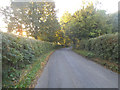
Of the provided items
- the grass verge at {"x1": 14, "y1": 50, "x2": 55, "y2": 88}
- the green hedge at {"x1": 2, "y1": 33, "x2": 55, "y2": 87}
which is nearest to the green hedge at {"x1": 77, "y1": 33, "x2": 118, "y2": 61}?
the grass verge at {"x1": 14, "y1": 50, "x2": 55, "y2": 88}

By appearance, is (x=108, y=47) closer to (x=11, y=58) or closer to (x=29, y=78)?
(x=29, y=78)

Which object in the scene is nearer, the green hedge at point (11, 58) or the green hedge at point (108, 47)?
the green hedge at point (11, 58)

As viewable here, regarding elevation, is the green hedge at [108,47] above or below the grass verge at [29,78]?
above

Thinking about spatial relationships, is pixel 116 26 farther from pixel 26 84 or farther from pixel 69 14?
pixel 26 84

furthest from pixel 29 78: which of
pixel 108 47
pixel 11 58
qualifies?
pixel 108 47

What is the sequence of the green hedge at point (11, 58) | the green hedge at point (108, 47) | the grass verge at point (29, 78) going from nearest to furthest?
the green hedge at point (11, 58) < the grass verge at point (29, 78) < the green hedge at point (108, 47)

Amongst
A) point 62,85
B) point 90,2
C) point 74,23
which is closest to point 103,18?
point 90,2

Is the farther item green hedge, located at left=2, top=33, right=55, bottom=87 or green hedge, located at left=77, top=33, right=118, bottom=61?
green hedge, located at left=77, top=33, right=118, bottom=61

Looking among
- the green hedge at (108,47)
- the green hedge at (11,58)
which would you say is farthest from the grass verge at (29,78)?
the green hedge at (108,47)

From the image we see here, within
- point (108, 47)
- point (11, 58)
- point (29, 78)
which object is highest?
point (108, 47)

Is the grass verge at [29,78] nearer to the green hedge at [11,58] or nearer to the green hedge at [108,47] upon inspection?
the green hedge at [11,58]

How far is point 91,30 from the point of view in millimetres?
16078

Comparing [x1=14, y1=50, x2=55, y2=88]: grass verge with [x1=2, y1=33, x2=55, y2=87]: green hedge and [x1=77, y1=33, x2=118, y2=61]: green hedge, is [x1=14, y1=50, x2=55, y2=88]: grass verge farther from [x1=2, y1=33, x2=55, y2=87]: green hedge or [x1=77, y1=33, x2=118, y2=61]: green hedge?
[x1=77, y1=33, x2=118, y2=61]: green hedge

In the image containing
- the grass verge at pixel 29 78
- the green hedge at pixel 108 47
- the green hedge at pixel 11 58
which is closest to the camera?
the green hedge at pixel 11 58
